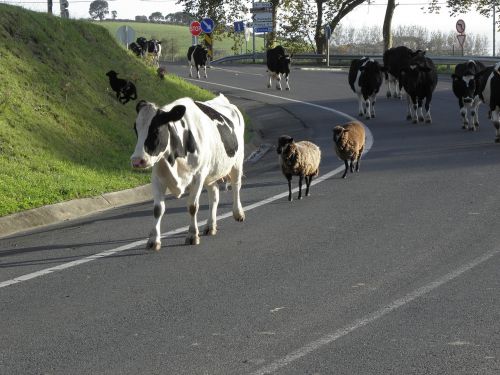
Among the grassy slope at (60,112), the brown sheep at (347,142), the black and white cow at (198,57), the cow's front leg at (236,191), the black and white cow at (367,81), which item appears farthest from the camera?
the black and white cow at (198,57)

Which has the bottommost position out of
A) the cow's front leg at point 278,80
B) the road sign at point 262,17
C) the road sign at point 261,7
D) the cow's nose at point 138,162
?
the cow's front leg at point 278,80

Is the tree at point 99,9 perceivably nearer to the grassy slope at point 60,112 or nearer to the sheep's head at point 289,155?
the grassy slope at point 60,112

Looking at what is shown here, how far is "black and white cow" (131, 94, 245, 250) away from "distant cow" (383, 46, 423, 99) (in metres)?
19.7

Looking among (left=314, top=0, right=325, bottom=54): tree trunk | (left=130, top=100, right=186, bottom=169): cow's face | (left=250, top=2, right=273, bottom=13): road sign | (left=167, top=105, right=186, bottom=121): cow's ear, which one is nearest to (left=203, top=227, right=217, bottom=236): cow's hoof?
(left=130, top=100, right=186, bottom=169): cow's face

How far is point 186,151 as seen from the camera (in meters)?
11.5

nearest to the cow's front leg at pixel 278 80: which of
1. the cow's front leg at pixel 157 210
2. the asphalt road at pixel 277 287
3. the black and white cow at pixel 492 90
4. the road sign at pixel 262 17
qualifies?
the black and white cow at pixel 492 90

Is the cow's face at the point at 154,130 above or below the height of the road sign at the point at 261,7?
below

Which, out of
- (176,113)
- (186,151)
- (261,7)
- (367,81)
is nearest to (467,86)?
(367,81)

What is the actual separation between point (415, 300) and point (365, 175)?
8.89 m

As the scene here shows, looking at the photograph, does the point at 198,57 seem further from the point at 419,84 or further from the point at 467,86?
the point at 467,86

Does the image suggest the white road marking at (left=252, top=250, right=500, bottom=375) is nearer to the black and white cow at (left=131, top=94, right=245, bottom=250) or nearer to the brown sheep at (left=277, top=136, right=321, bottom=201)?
the black and white cow at (left=131, top=94, right=245, bottom=250)

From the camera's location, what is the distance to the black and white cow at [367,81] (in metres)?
28.7

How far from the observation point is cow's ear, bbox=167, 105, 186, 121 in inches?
438

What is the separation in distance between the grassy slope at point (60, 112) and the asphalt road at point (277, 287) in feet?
5.00
